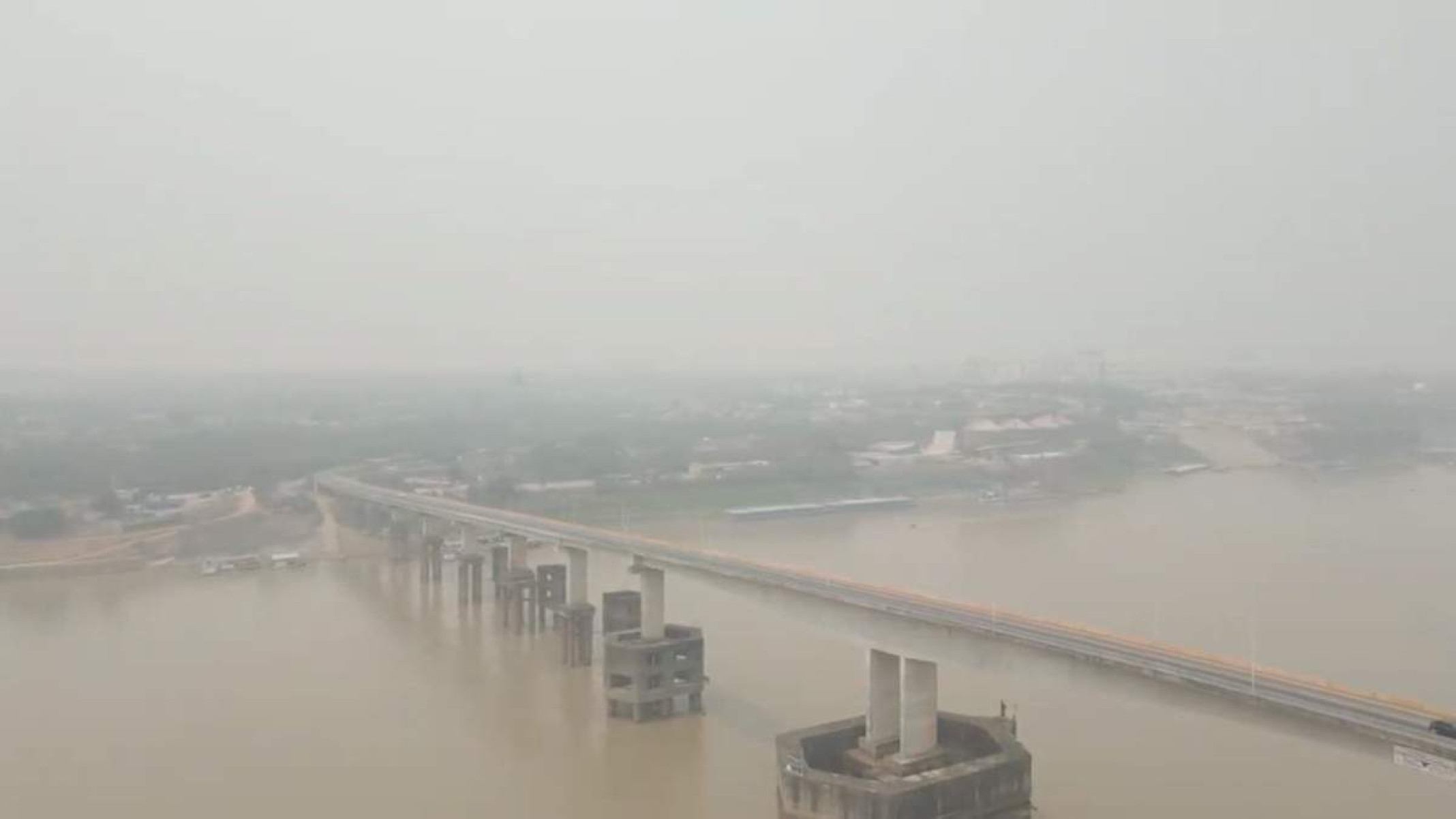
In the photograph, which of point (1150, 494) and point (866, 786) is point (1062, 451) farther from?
point (866, 786)

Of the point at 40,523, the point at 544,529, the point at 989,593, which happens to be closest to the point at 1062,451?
the point at 989,593

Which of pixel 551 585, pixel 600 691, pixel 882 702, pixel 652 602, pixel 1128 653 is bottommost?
pixel 600 691

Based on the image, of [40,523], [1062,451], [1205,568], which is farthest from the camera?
[1062,451]

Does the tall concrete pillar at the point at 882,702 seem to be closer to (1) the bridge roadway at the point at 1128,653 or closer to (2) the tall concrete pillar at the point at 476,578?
(1) the bridge roadway at the point at 1128,653

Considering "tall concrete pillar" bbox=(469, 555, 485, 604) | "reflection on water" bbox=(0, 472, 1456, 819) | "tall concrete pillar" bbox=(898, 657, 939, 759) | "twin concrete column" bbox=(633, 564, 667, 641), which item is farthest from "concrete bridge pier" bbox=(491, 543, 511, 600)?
"tall concrete pillar" bbox=(898, 657, 939, 759)

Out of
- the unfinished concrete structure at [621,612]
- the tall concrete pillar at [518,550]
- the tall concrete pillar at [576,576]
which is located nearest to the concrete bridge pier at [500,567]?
the tall concrete pillar at [518,550]

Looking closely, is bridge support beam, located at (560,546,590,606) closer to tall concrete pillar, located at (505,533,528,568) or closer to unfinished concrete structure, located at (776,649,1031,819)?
tall concrete pillar, located at (505,533,528,568)

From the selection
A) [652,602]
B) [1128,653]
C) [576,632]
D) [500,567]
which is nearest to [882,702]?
[1128,653]

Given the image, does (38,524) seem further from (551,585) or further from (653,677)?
(653,677)
